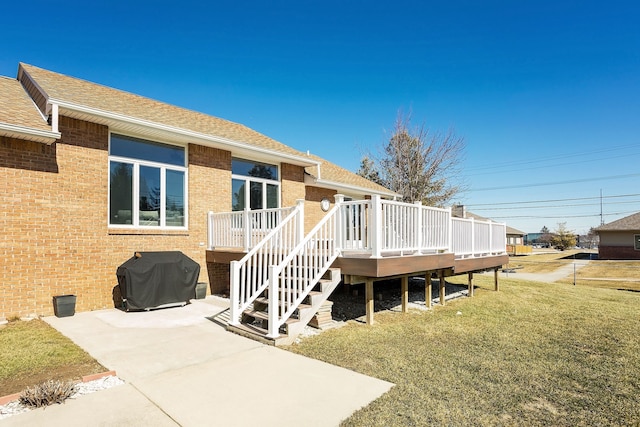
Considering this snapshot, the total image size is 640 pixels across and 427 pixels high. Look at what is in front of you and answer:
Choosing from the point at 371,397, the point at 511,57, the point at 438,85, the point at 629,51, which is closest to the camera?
the point at 371,397

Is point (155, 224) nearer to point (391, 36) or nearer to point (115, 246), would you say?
point (115, 246)

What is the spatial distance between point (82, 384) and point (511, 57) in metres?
18.2

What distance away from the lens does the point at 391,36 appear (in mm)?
14211

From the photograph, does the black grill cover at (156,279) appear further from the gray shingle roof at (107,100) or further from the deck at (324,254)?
the gray shingle roof at (107,100)

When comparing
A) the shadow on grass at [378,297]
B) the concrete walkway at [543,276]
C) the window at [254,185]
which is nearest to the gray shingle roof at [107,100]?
the window at [254,185]

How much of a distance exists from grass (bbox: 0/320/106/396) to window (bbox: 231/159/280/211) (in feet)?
18.5

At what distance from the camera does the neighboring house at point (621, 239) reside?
32500 mm

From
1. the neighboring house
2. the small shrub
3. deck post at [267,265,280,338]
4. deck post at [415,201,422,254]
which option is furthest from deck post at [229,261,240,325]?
the neighboring house

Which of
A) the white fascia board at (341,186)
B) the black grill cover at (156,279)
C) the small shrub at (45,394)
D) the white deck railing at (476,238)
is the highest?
the white fascia board at (341,186)

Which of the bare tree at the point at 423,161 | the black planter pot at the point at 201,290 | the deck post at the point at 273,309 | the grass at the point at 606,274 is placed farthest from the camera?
the bare tree at the point at 423,161

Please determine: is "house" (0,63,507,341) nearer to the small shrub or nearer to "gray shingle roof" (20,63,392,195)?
"gray shingle roof" (20,63,392,195)

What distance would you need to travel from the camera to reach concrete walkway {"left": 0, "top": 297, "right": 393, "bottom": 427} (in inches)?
118

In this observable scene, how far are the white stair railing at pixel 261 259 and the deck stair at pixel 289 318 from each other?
0.17 m

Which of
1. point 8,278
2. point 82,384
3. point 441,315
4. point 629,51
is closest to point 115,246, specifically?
point 8,278
